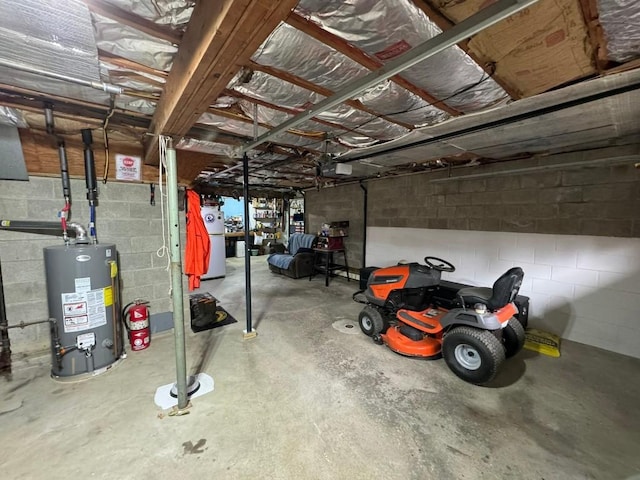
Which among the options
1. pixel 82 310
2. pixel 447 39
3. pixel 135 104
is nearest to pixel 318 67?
pixel 447 39

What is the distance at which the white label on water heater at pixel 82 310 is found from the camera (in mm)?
1996

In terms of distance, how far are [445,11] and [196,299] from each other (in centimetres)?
351

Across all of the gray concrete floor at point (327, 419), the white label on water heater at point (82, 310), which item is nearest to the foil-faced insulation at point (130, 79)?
the white label on water heater at point (82, 310)

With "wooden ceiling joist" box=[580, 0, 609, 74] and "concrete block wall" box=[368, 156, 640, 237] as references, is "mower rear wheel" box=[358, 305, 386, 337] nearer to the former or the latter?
"concrete block wall" box=[368, 156, 640, 237]

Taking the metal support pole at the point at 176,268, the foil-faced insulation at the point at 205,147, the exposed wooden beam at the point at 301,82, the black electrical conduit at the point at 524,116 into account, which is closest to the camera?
the exposed wooden beam at the point at 301,82

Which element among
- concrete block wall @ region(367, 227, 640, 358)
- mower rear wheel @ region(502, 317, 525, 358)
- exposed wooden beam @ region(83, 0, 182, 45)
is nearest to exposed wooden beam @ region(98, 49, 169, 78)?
exposed wooden beam @ region(83, 0, 182, 45)

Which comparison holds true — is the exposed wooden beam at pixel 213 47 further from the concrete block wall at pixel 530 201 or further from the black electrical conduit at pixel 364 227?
the black electrical conduit at pixel 364 227

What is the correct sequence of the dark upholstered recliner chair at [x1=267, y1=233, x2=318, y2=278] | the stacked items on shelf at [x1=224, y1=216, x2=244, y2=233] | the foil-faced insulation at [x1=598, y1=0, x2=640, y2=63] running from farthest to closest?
the stacked items on shelf at [x1=224, y1=216, x2=244, y2=233] < the dark upholstered recliner chair at [x1=267, y1=233, x2=318, y2=278] < the foil-faced insulation at [x1=598, y1=0, x2=640, y2=63]

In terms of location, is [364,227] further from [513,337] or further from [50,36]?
[50,36]

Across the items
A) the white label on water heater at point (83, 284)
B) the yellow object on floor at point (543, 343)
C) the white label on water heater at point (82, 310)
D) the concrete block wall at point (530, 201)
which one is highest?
the concrete block wall at point (530, 201)

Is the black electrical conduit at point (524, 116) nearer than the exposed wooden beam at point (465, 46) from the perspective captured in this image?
No

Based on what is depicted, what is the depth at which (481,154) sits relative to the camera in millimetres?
2965

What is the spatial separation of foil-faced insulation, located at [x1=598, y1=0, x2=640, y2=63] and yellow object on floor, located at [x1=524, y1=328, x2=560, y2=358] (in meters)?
2.55

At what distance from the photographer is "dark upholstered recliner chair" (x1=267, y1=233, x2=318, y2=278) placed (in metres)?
5.52
